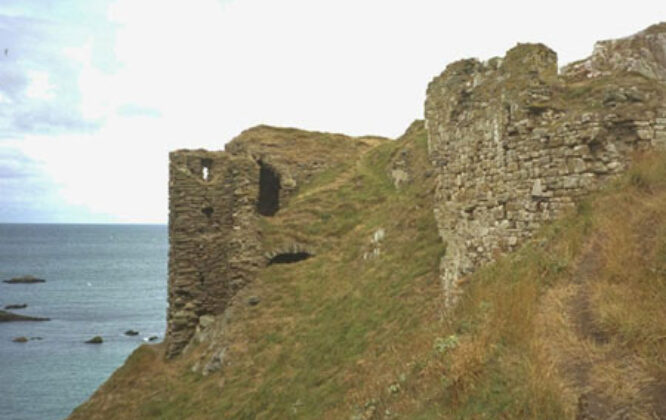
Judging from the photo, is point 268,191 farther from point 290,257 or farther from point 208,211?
point 290,257

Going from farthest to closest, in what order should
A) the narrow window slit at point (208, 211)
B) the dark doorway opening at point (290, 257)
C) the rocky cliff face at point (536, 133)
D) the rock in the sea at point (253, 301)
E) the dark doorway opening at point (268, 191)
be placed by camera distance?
1. the dark doorway opening at point (268, 191)
2. the narrow window slit at point (208, 211)
3. the dark doorway opening at point (290, 257)
4. the rock in the sea at point (253, 301)
5. the rocky cliff face at point (536, 133)

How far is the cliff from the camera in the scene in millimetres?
5918

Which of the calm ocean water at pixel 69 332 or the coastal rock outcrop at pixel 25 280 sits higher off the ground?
the coastal rock outcrop at pixel 25 280

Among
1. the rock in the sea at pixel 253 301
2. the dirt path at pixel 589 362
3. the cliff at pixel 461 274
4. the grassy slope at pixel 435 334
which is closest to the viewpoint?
the dirt path at pixel 589 362

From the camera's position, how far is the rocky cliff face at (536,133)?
27.8 feet

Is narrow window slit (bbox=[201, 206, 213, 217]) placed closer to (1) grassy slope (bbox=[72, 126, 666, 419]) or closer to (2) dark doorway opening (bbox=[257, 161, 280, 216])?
(1) grassy slope (bbox=[72, 126, 666, 419])

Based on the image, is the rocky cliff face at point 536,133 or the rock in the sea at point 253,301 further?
the rock in the sea at point 253,301

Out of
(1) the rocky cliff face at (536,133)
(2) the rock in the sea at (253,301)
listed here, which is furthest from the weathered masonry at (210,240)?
(1) the rocky cliff face at (536,133)

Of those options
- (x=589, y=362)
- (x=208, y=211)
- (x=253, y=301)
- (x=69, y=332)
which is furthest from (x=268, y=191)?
(x=69, y=332)

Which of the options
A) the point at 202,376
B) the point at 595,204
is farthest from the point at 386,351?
the point at 202,376

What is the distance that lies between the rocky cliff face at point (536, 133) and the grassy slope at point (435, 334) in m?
0.58

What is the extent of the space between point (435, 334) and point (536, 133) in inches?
156

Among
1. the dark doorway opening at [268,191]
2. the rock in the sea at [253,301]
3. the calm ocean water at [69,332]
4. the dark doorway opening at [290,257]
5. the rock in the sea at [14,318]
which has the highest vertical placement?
the dark doorway opening at [268,191]

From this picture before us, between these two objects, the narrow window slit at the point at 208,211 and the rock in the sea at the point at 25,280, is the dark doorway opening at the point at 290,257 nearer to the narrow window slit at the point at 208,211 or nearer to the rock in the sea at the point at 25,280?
the narrow window slit at the point at 208,211
